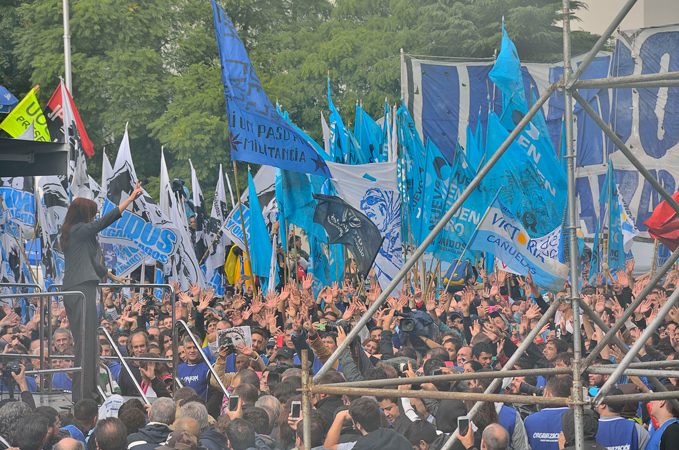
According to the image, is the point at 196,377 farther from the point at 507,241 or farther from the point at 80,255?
the point at 507,241

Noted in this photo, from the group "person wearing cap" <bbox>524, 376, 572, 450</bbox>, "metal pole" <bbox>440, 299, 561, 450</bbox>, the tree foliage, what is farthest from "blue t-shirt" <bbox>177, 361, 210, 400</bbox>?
the tree foliage

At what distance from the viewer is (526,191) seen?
14.5m

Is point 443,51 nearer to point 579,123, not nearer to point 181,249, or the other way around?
point 579,123

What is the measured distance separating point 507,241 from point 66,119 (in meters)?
7.99

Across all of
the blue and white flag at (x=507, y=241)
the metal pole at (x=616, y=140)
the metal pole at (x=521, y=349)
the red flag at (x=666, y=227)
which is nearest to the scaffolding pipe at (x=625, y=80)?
the metal pole at (x=616, y=140)

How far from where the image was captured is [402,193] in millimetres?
18484

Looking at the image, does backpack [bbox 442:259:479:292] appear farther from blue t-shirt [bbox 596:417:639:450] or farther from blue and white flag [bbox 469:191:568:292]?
blue t-shirt [bbox 596:417:639:450]

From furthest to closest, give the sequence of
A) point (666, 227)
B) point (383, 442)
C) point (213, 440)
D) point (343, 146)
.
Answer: point (343, 146) < point (666, 227) < point (213, 440) < point (383, 442)

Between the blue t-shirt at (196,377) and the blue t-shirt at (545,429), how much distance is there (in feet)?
12.9

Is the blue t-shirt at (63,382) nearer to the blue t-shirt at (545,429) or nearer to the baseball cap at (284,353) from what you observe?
the baseball cap at (284,353)

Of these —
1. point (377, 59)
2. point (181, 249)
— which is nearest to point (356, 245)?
point (181, 249)

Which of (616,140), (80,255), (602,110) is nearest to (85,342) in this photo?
(80,255)

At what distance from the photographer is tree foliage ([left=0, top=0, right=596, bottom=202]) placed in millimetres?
34281

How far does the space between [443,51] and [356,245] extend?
85.8ft
